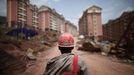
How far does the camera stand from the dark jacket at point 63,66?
1.78 meters

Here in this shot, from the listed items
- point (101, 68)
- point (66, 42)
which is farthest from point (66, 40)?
point (101, 68)

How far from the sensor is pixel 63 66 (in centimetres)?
182

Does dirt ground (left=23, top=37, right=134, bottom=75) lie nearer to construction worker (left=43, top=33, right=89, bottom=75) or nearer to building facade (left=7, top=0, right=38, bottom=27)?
construction worker (left=43, top=33, right=89, bottom=75)

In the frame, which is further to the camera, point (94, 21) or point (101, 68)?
point (94, 21)

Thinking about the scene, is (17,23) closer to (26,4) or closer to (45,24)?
(26,4)

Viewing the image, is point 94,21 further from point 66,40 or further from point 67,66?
point 67,66

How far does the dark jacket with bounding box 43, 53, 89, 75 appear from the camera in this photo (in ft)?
5.85

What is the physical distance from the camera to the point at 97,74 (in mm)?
7316

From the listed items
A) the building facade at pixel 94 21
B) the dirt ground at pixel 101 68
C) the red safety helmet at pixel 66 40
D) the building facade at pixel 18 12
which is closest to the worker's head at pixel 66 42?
the red safety helmet at pixel 66 40

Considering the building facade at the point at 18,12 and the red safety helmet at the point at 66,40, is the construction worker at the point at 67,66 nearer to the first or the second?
the red safety helmet at the point at 66,40

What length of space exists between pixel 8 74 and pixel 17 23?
126 feet

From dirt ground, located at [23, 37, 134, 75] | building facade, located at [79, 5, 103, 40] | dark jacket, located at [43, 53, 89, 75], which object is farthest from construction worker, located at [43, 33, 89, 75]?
building facade, located at [79, 5, 103, 40]

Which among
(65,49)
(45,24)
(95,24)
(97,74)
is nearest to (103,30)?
(95,24)

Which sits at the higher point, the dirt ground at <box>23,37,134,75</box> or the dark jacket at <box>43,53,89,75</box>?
the dark jacket at <box>43,53,89,75</box>
